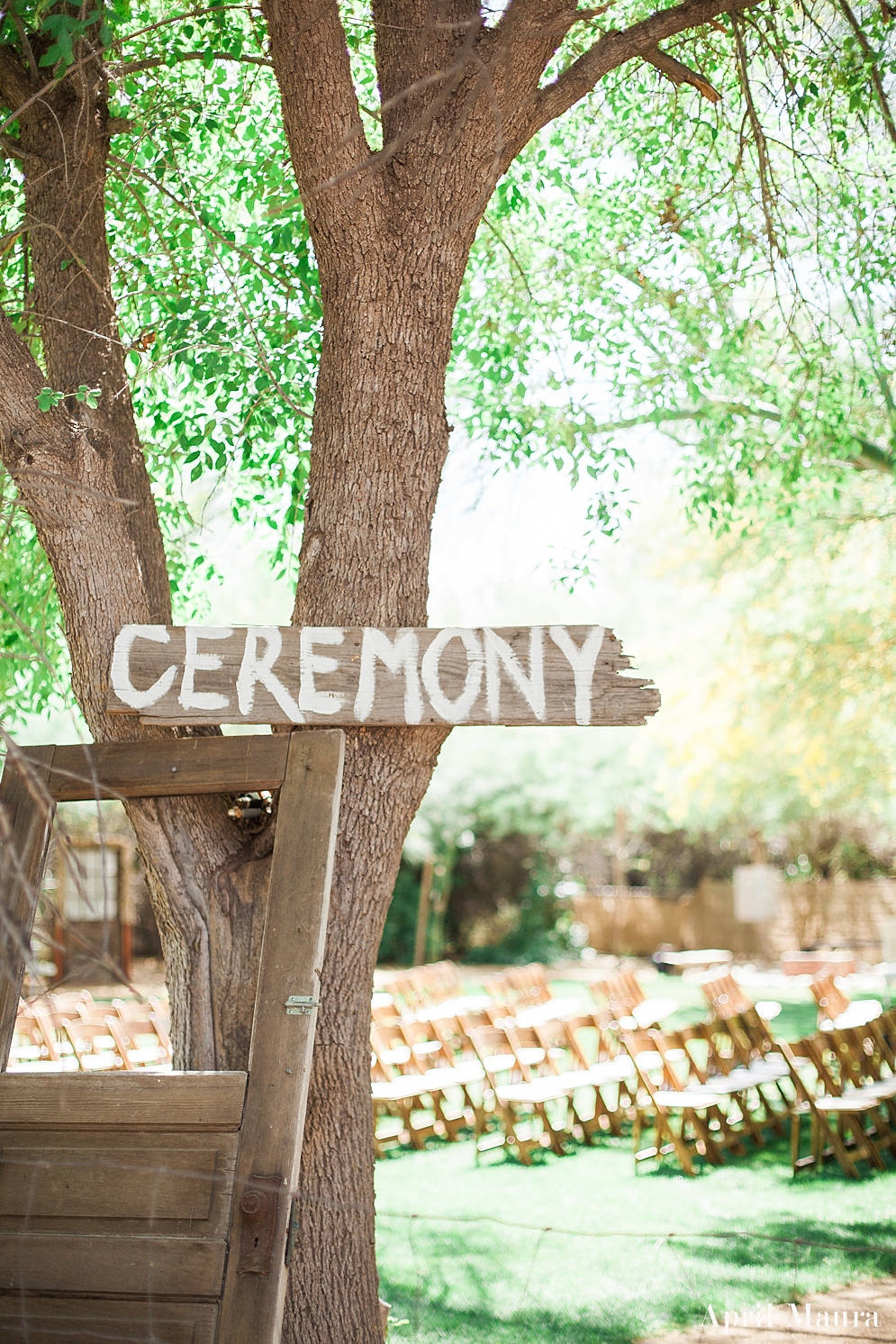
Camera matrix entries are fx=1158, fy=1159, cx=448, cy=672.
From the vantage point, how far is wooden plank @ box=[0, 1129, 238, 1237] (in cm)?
310

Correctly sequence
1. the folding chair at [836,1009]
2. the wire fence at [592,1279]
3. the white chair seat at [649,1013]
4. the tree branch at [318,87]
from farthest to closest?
the white chair seat at [649,1013]
the folding chair at [836,1009]
the wire fence at [592,1279]
the tree branch at [318,87]

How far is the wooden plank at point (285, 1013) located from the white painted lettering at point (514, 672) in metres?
0.48

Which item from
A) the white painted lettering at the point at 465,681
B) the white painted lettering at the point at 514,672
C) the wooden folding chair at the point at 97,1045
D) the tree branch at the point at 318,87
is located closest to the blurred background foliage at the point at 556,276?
the tree branch at the point at 318,87

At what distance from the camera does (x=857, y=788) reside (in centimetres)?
1627

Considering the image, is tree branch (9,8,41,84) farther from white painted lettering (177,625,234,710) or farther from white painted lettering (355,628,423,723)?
white painted lettering (355,628,423,723)

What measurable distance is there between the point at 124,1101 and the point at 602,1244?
369 centimetres

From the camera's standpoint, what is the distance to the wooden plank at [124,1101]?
125 inches

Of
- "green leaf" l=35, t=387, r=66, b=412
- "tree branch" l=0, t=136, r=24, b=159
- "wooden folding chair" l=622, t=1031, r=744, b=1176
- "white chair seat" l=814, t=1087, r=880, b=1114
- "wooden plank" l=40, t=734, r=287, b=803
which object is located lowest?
"wooden folding chair" l=622, t=1031, r=744, b=1176

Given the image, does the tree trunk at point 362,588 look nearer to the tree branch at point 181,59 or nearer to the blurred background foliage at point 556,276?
the blurred background foliage at point 556,276

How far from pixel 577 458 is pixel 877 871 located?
64.6 ft

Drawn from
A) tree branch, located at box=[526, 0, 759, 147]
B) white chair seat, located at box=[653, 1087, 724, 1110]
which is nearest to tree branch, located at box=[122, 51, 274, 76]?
tree branch, located at box=[526, 0, 759, 147]

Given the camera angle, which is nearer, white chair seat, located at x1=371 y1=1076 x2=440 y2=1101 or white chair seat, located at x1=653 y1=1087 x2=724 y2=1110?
white chair seat, located at x1=653 y1=1087 x2=724 y2=1110

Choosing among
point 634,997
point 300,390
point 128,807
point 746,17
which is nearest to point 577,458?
point 300,390

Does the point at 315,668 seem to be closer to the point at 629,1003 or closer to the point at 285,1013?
the point at 285,1013
